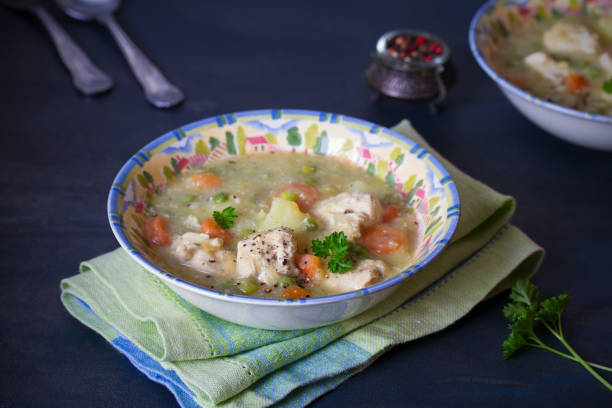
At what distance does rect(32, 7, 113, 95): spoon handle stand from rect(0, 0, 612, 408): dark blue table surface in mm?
69

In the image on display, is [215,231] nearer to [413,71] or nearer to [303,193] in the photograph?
[303,193]

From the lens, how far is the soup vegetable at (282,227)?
243cm

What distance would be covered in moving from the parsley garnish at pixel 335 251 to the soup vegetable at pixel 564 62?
193cm

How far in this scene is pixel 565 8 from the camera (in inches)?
180

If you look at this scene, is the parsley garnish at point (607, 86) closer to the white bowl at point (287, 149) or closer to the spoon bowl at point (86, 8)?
the white bowl at point (287, 149)

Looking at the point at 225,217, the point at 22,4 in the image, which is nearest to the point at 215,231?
the point at 225,217

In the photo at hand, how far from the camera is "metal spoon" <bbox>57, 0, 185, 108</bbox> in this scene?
160 inches

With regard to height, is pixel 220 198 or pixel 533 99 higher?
pixel 533 99

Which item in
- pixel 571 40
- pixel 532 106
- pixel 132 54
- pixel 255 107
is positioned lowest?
pixel 255 107

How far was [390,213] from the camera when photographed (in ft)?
9.27

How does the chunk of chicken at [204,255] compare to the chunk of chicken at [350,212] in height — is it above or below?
below

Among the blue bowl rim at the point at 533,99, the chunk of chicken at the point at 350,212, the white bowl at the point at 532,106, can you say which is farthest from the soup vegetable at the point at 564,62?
the chunk of chicken at the point at 350,212

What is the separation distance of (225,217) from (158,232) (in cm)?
26

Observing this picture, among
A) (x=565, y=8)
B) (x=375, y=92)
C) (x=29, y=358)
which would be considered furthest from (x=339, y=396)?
(x=565, y=8)
